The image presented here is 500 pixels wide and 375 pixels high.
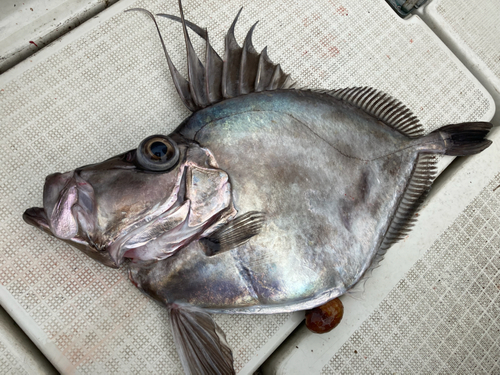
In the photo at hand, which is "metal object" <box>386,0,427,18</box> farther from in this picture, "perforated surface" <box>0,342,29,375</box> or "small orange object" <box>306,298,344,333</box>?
"perforated surface" <box>0,342,29,375</box>

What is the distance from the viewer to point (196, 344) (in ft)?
4.40

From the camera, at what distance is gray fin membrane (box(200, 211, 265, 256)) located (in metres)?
1.26

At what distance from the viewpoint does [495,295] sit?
179 cm

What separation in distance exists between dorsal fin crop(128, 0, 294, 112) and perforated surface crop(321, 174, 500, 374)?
112 centimetres

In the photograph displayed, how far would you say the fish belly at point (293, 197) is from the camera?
129 cm

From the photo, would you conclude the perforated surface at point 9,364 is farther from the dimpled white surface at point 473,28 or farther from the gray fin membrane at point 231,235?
the dimpled white surface at point 473,28

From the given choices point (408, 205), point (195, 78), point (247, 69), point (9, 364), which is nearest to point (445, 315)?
point (408, 205)

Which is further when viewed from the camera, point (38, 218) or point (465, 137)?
point (465, 137)

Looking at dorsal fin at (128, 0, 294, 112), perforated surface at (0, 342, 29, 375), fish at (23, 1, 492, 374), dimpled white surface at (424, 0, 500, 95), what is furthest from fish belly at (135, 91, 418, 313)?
dimpled white surface at (424, 0, 500, 95)

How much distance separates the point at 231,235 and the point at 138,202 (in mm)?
339

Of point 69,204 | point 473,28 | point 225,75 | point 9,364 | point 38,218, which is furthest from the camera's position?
point 473,28

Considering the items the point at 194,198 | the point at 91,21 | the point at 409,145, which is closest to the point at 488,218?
the point at 409,145

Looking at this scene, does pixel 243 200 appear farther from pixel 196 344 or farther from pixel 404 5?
pixel 404 5

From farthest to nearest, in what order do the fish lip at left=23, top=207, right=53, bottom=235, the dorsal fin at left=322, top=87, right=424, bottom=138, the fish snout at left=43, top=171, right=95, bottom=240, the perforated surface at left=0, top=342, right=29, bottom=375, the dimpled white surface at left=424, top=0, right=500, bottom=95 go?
the dimpled white surface at left=424, top=0, right=500, bottom=95, the dorsal fin at left=322, top=87, right=424, bottom=138, the perforated surface at left=0, top=342, right=29, bottom=375, the fish lip at left=23, top=207, right=53, bottom=235, the fish snout at left=43, top=171, right=95, bottom=240
